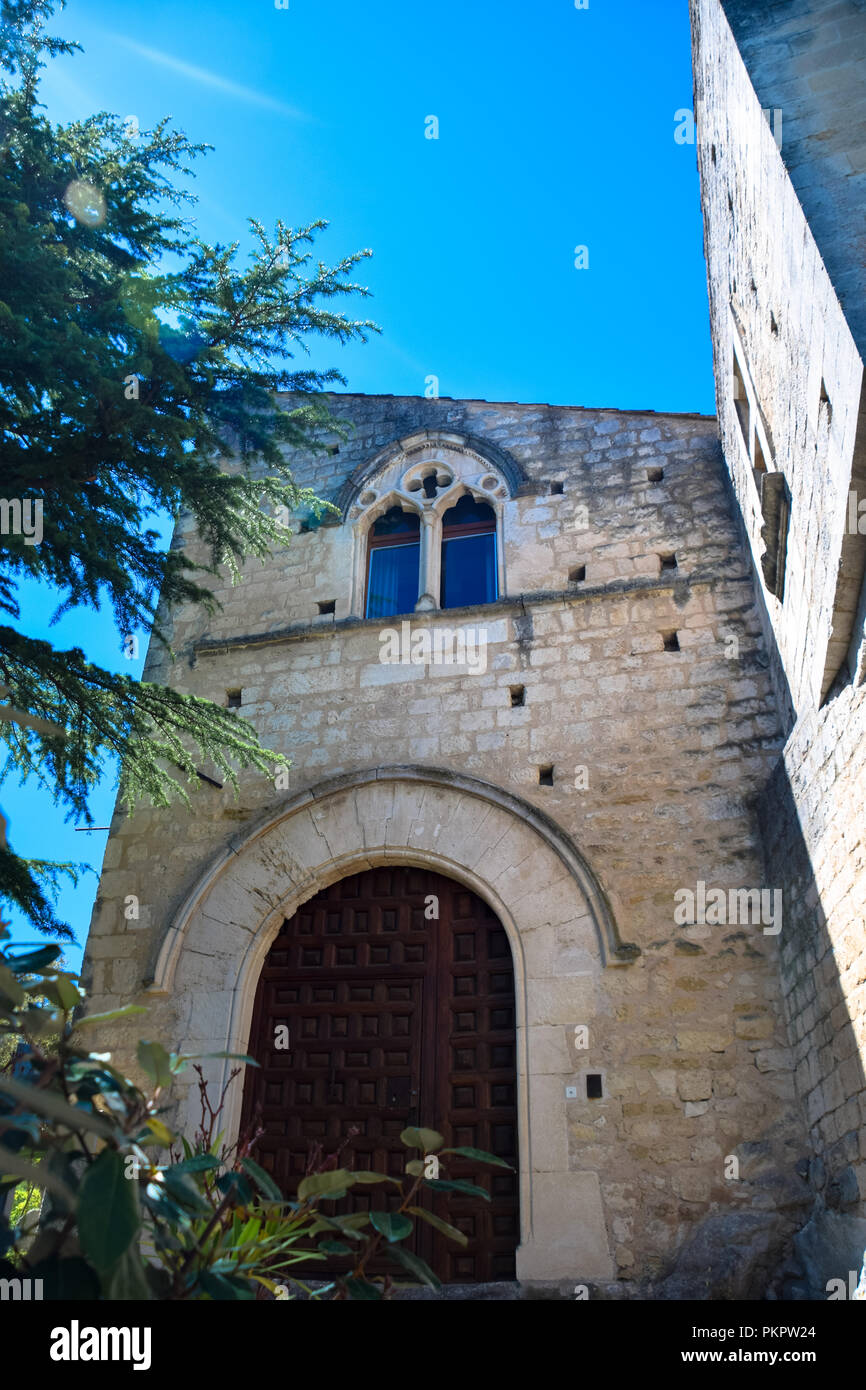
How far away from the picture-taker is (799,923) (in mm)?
5211

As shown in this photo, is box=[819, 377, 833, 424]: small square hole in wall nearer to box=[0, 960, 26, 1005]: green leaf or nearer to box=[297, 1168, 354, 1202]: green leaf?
box=[297, 1168, 354, 1202]: green leaf

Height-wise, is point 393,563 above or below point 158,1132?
above

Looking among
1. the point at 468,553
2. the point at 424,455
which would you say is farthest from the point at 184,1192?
the point at 424,455

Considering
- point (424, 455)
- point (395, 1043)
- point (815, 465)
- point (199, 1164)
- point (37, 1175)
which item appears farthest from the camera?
point (424, 455)

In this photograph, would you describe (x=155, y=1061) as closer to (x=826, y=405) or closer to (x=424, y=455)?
(x=826, y=405)

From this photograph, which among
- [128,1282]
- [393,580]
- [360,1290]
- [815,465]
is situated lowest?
[360,1290]

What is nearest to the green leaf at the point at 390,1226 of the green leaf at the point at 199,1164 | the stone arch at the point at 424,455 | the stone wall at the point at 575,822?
the green leaf at the point at 199,1164

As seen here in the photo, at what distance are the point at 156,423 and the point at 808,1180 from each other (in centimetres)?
491

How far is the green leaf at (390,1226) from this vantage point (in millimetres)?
2324

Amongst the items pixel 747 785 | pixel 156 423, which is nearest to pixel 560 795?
pixel 747 785

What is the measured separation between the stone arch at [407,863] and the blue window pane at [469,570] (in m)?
1.68

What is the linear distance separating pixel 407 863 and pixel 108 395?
3.32 meters

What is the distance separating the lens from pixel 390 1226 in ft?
7.73
